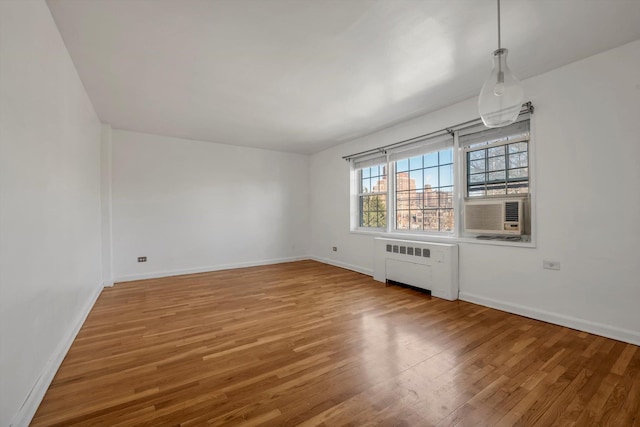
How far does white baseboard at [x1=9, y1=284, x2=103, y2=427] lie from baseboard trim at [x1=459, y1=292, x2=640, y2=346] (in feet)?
Result: 13.3

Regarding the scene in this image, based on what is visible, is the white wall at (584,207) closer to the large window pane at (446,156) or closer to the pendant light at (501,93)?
the large window pane at (446,156)

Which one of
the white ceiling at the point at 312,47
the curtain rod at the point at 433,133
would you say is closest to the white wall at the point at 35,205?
the white ceiling at the point at 312,47

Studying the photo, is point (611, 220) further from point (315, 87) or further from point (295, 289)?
point (295, 289)

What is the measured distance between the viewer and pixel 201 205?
17.3 feet

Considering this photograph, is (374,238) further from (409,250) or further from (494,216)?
(494,216)

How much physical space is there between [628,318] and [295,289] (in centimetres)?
355

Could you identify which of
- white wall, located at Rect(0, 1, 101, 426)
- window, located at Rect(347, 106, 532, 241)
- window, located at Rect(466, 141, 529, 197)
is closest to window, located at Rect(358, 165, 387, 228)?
window, located at Rect(347, 106, 532, 241)

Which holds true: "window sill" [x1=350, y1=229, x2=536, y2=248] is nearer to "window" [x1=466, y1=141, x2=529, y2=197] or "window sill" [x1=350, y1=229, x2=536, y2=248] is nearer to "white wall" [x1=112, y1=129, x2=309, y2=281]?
"window" [x1=466, y1=141, x2=529, y2=197]

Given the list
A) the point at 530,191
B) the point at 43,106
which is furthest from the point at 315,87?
the point at 530,191

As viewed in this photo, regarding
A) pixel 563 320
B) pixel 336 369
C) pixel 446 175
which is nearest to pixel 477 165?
pixel 446 175

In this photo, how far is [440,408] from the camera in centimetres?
158

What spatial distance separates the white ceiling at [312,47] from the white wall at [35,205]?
0.47m

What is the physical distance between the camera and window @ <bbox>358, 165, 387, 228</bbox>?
4996mm

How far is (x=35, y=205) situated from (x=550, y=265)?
4.38 m
